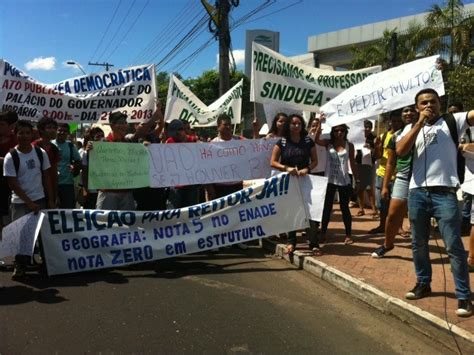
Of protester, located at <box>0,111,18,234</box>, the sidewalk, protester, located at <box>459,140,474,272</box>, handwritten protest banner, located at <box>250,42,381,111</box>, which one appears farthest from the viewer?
handwritten protest banner, located at <box>250,42,381,111</box>

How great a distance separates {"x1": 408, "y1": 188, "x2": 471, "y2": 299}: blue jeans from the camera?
4.21 m

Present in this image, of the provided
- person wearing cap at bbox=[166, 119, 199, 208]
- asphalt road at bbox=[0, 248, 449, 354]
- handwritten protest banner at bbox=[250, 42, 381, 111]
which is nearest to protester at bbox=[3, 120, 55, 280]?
asphalt road at bbox=[0, 248, 449, 354]

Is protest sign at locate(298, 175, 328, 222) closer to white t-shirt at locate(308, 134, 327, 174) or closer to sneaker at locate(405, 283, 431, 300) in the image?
white t-shirt at locate(308, 134, 327, 174)

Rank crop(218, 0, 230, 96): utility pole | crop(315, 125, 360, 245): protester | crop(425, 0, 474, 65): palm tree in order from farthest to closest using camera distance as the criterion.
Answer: crop(425, 0, 474, 65): palm tree < crop(218, 0, 230, 96): utility pole < crop(315, 125, 360, 245): protester

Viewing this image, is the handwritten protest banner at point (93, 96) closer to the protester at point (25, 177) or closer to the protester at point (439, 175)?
the protester at point (25, 177)

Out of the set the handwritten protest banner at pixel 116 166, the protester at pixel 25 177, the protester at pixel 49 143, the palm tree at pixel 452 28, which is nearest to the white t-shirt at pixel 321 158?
the handwritten protest banner at pixel 116 166

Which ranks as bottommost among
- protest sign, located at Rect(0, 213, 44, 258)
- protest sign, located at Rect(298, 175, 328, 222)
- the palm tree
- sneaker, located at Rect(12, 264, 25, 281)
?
sneaker, located at Rect(12, 264, 25, 281)

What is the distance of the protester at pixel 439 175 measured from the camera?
4223 mm

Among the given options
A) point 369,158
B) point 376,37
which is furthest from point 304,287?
point 376,37

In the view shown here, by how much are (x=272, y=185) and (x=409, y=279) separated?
209cm

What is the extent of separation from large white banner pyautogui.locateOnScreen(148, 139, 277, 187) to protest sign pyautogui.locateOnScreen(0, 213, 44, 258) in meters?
1.74

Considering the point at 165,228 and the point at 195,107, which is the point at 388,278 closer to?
the point at 165,228

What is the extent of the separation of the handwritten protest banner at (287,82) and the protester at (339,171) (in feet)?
2.56

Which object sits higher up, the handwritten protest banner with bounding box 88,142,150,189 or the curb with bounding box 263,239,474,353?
the handwritten protest banner with bounding box 88,142,150,189
